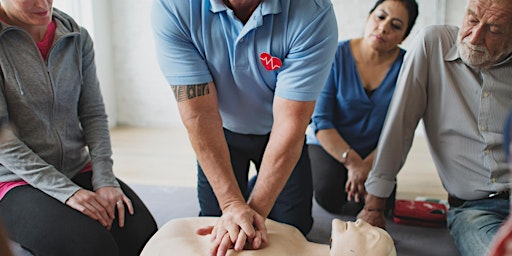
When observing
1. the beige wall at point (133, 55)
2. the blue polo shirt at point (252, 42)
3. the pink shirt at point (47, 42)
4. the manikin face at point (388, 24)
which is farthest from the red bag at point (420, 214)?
the beige wall at point (133, 55)

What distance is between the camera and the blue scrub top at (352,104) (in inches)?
90.6

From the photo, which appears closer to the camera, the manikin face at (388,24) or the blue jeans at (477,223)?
the blue jeans at (477,223)

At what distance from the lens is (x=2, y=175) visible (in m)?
1.64

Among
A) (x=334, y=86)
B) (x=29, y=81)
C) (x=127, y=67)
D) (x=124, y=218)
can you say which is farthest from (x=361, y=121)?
(x=127, y=67)

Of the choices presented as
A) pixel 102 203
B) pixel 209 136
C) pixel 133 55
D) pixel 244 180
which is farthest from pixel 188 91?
pixel 133 55

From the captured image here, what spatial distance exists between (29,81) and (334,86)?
49.0 inches

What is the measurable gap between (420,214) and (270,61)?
1.09m

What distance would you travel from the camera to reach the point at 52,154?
67.0 inches

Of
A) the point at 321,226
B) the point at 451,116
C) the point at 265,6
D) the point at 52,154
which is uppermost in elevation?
the point at 265,6

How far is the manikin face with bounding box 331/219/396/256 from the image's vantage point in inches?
45.6

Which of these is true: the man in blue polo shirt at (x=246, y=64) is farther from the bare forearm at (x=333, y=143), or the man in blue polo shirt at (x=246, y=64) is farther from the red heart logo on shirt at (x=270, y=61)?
the bare forearm at (x=333, y=143)

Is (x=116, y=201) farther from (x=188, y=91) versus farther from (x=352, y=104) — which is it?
(x=352, y=104)

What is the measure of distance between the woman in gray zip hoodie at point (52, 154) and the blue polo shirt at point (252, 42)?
376 mm

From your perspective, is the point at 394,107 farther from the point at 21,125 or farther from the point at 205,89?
the point at 21,125
